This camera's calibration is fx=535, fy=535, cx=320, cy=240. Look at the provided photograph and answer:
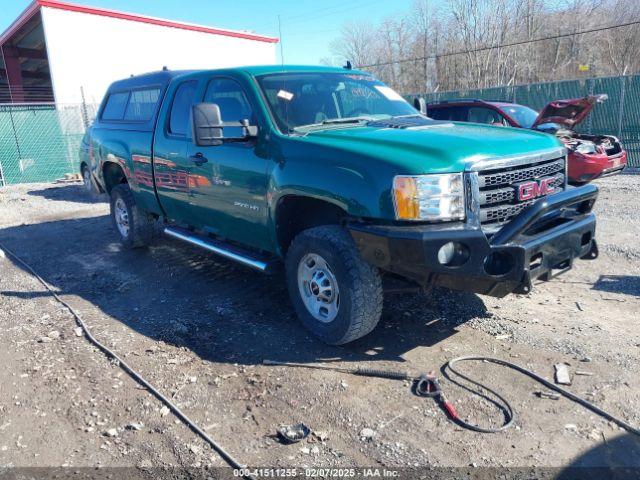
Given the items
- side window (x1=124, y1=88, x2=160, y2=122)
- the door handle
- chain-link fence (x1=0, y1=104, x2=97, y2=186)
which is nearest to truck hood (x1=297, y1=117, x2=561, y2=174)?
the door handle

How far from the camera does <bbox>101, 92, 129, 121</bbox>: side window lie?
6.99 metres

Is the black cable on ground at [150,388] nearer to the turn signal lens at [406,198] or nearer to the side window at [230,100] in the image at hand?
the turn signal lens at [406,198]

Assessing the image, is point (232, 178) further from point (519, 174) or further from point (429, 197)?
point (519, 174)

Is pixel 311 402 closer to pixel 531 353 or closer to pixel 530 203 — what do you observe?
pixel 531 353

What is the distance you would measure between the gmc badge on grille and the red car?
5356 mm

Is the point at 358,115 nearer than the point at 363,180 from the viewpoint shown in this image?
No

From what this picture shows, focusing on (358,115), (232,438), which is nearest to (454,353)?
(232,438)

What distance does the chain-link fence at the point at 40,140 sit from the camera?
50.1 ft

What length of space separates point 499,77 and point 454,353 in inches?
1394

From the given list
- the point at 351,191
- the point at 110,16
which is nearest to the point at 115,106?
the point at 351,191

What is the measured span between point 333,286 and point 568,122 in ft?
28.7

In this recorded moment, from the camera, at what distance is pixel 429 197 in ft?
10.9

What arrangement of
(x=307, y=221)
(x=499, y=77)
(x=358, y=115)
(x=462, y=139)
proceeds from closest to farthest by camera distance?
1. (x=462, y=139)
2. (x=307, y=221)
3. (x=358, y=115)
4. (x=499, y=77)

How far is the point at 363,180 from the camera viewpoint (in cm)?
350
